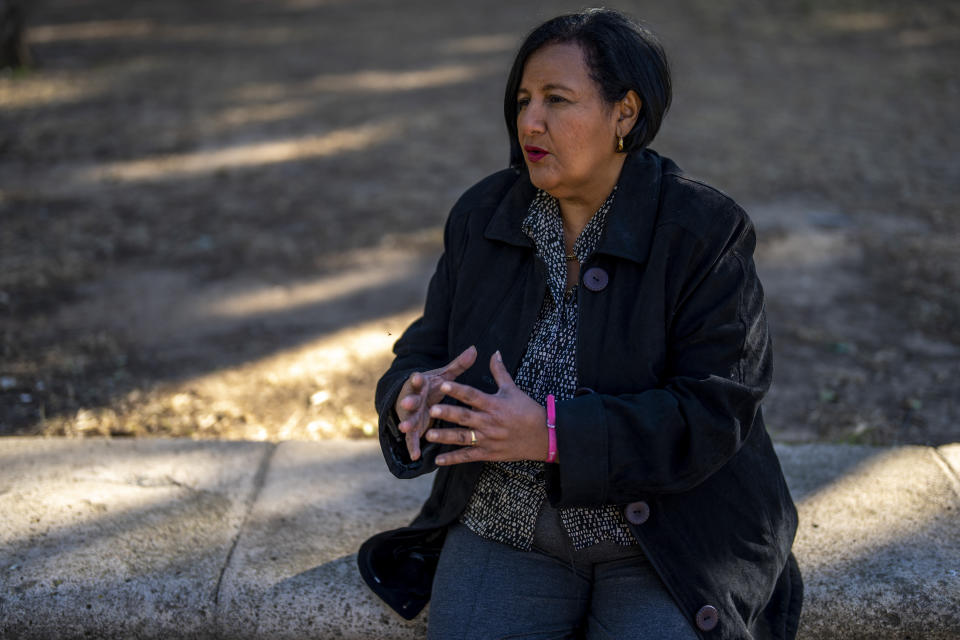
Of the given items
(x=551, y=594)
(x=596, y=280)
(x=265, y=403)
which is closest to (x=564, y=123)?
(x=596, y=280)

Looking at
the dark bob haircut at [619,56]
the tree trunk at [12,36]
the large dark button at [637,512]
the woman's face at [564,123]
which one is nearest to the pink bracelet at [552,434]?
the large dark button at [637,512]

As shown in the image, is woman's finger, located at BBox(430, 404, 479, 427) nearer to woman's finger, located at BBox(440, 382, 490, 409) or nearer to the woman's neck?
woman's finger, located at BBox(440, 382, 490, 409)

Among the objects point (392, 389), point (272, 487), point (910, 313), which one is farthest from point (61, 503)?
point (910, 313)

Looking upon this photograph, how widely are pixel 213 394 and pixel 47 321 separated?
112 centimetres

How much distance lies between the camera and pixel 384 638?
2.45 meters

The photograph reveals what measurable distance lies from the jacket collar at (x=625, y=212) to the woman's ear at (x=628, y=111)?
0.28 ft

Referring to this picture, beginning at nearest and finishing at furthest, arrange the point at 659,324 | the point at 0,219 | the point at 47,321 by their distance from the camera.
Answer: the point at 659,324, the point at 47,321, the point at 0,219

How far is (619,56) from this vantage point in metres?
2.03

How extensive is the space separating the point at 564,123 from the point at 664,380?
614mm

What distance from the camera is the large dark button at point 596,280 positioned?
2.07m

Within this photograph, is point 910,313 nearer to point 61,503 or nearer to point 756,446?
point 756,446

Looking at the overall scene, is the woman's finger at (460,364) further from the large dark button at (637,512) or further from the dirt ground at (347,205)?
the dirt ground at (347,205)

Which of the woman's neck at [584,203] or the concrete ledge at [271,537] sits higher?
the woman's neck at [584,203]

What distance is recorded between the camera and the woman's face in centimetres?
207
